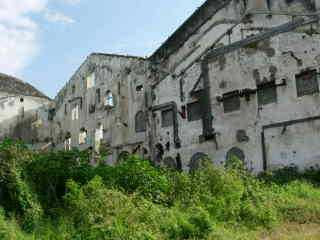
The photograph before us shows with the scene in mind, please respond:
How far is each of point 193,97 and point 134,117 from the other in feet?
15.2

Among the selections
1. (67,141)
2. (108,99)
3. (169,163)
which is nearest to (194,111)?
(169,163)

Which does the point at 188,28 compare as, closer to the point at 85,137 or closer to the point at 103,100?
the point at 103,100

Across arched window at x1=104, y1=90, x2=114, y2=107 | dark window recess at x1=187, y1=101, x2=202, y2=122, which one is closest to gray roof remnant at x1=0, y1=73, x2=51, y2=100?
arched window at x1=104, y1=90, x2=114, y2=107

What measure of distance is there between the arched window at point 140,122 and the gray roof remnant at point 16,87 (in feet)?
46.1

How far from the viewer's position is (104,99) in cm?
2788

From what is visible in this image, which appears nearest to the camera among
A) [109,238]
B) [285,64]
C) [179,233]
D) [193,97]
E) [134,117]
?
[109,238]

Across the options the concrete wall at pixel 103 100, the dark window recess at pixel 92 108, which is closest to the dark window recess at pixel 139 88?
the concrete wall at pixel 103 100

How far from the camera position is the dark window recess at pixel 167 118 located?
23.3 m

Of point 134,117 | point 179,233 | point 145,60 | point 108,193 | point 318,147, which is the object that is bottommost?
point 179,233

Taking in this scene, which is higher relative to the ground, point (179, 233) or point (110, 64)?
point (110, 64)

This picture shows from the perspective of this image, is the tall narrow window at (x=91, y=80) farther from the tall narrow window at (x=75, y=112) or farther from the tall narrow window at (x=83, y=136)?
the tall narrow window at (x=83, y=136)

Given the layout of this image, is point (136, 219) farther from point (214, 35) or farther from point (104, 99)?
point (104, 99)

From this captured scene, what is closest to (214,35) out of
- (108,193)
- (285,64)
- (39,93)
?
(285,64)

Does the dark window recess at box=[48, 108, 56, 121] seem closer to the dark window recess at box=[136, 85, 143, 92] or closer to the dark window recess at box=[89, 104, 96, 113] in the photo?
the dark window recess at box=[89, 104, 96, 113]
